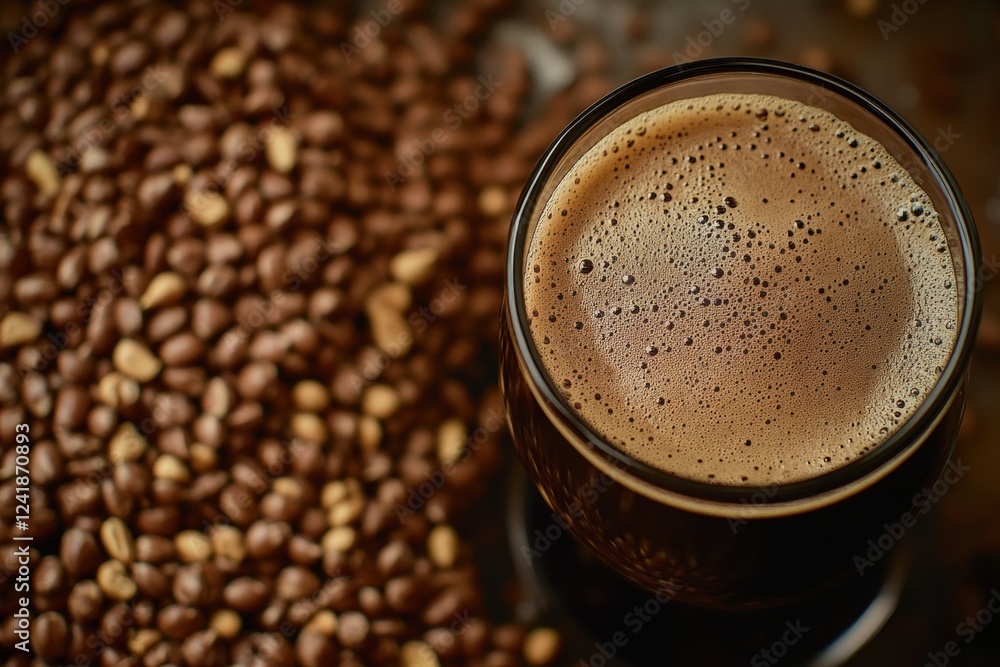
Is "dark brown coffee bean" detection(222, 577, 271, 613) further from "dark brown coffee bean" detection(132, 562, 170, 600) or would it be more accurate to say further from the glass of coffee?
the glass of coffee

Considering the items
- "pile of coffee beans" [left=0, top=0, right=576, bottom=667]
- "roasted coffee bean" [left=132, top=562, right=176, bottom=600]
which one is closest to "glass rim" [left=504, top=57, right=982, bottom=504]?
"pile of coffee beans" [left=0, top=0, right=576, bottom=667]

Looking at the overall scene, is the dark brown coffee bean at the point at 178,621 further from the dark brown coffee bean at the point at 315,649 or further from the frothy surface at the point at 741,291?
the frothy surface at the point at 741,291

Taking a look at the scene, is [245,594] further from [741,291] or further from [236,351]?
[741,291]

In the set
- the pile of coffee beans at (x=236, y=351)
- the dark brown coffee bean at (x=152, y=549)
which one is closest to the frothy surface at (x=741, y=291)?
the pile of coffee beans at (x=236, y=351)

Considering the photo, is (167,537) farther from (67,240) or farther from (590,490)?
(590,490)

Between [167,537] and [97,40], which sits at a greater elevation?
[97,40]

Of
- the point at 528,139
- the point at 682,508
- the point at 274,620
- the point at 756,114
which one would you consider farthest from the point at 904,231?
the point at 274,620
